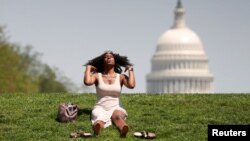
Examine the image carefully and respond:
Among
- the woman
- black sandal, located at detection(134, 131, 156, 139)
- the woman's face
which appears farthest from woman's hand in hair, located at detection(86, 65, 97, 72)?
black sandal, located at detection(134, 131, 156, 139)

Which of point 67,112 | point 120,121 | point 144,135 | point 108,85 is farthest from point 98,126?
point 67,112

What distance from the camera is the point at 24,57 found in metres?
96.8

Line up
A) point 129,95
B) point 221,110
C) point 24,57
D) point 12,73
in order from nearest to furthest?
1. point 221,110
2. point 129,95
3. point 12,73
4. point 24,57

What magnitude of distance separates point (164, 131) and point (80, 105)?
184 inches

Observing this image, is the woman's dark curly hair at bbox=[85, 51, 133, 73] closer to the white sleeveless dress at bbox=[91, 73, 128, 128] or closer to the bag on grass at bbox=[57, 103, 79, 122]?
the white sleeveless dress at bbox=[91, 73, 128, 128]

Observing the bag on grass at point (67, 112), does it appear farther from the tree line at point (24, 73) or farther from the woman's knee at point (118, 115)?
the tree line at point (24, 73)

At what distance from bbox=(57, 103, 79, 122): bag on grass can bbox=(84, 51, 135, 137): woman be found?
185cm

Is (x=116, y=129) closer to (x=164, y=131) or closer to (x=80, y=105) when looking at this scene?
(x=164, y=131)

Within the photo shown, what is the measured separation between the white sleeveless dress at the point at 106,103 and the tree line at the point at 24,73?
48469 mm

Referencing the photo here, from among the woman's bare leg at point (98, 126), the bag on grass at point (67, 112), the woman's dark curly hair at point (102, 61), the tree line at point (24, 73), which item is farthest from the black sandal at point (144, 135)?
the tree line at point (24, 73)

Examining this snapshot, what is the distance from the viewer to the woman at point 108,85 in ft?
72.3

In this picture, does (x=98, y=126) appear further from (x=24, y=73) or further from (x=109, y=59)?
(x=24, y=73)

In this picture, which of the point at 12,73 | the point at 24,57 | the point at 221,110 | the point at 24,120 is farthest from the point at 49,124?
the point at 24,57

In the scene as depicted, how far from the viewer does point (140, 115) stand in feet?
84.7
